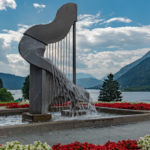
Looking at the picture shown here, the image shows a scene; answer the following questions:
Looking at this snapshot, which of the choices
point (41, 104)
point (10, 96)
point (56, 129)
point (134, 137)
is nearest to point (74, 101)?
point (41, 104)

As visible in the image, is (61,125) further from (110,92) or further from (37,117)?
(110,92)

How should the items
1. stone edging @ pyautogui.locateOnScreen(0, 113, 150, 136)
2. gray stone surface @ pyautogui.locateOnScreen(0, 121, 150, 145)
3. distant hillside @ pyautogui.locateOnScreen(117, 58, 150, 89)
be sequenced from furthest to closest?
distant hillside @ pyautogui.locateOnScreen(117, 58, 150, 89) → stone edging @ pyautogui.locateOnScreen(0, 113, 150, 136) → gray stone surface @ pyautogui.locateOnScreen(0, 121, 150, 145)

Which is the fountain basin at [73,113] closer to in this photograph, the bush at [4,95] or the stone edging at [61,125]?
the stone edging at [61,125]

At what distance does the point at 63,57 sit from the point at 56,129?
3.61 meters

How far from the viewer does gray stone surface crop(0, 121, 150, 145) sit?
20.7 feet

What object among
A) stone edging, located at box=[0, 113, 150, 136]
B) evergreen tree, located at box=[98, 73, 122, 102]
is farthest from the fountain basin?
evergreen tree, located at box=[98, 73, 122, 102]

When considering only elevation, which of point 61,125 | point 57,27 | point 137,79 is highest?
point 137,79

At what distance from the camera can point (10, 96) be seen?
40156mm

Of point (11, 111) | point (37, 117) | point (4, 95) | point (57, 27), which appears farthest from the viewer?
point (4, 95)

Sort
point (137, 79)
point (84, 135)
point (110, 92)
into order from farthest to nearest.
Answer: point (137, 79)
point (110, 92)
point (84, 135)

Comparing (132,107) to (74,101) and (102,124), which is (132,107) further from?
(102,124)

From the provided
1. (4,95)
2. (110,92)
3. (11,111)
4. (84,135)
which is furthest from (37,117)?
(4,95)

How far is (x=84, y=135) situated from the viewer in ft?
22.7

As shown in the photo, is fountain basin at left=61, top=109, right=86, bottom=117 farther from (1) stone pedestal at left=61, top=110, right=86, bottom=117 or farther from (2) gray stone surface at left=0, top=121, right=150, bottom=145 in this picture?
(2) gray stone surface at left=0, top=121, right=150, bottom=145
